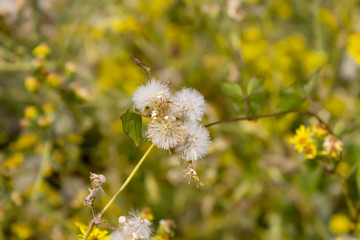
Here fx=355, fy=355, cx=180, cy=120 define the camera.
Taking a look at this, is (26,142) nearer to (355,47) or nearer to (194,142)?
(194,142)

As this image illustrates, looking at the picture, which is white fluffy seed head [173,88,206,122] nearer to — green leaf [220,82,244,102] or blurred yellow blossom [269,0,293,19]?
green leaf [220,82,244,102]

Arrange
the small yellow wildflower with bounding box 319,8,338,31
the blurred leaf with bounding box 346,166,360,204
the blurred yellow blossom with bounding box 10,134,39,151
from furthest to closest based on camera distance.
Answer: the small yellow wildflower with bounding box 319,8,338,31 < the blurred yellow blossom with bounding box 10,134,39,151 < the blurred leaf with bounding box 346,166,360,204

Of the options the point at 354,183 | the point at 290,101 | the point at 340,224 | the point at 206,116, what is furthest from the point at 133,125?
the point at 340,224

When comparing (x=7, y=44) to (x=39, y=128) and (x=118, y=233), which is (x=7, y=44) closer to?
(x=39, y=128)

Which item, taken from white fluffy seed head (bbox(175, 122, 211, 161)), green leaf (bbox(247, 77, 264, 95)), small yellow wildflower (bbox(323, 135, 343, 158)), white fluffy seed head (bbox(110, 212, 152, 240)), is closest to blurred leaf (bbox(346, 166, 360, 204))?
small yellow wildflower (bbox(323, 135, 343, 158))

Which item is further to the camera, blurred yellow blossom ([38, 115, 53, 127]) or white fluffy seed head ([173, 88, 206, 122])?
blurred yellow blossom ([38, 115, 53, 127])

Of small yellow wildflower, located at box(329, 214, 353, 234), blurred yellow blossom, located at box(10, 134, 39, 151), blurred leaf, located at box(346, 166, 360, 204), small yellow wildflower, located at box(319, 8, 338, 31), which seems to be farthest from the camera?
small yellow wildflower, located at box(319, 8, 338, 31)
